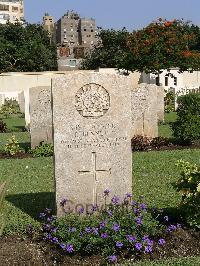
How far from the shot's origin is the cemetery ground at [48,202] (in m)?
6.41

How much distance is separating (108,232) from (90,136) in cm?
137

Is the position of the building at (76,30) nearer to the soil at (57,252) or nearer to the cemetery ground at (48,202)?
the cemetery ground at (48,202)

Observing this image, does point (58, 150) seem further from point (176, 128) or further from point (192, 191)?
point (176, 128)

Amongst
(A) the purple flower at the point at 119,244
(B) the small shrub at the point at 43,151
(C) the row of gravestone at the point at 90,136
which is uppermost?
(C) the row of gravestone at the point at 90,136

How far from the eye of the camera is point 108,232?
6473 millimetres

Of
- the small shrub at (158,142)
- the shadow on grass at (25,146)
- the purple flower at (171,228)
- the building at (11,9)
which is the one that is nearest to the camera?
the purple flower at (171,228)

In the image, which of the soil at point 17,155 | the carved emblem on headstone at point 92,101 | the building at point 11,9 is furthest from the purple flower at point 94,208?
the building at point 11,9

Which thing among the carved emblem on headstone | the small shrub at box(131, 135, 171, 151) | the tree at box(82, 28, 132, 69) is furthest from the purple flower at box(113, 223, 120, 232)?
the tree at box(82, 28, 132, 69)

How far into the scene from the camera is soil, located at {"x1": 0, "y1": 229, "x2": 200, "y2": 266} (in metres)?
6.35

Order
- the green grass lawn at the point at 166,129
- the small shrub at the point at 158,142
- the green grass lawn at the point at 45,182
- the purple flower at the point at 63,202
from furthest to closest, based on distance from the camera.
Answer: the green grass lawn at the point at 166,129
the small shrub at the point at 158,142
the green grass lawn at the point at 45,182
the purple flower at the point at 63,202

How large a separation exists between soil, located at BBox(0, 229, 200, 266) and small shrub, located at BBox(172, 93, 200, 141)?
26.5 ft

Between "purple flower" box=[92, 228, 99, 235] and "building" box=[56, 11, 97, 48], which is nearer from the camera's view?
"purple flower" box=[92, 228, 99, 235]

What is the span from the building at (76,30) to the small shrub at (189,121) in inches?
4382

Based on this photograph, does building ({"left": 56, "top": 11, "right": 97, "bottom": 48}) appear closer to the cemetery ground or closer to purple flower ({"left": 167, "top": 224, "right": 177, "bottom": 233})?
the cemetery ground
